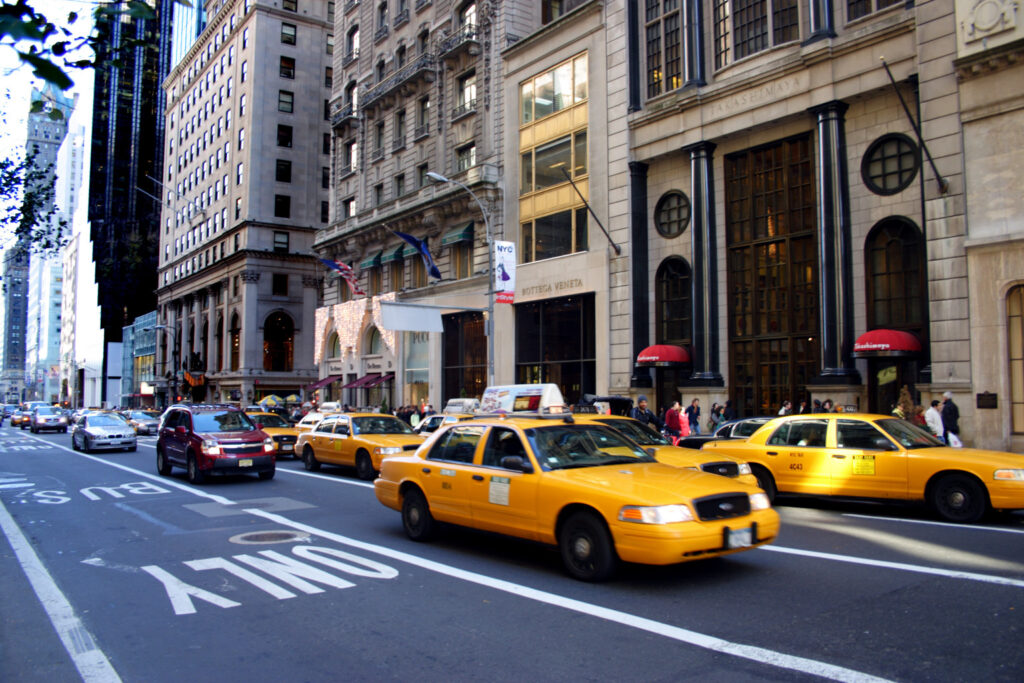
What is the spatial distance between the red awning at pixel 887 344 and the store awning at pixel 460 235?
19.4 meters

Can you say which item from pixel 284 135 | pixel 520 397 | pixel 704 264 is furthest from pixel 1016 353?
pixel 284 135

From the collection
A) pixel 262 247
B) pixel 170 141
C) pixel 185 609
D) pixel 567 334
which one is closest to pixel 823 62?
pixel 567 334

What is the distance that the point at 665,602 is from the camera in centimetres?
627

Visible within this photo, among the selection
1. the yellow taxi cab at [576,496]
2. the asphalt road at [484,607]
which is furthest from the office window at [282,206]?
the yellow taxi cab at [576,496]

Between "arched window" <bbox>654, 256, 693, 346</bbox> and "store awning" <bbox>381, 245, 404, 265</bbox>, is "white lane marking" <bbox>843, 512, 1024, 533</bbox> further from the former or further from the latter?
"store awning" <bbox>381, 245, 404, 265</bbox>

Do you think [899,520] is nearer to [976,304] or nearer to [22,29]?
[976,304]

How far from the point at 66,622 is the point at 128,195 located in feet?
394

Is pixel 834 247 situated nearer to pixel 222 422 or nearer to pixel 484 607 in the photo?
pixel 222 422

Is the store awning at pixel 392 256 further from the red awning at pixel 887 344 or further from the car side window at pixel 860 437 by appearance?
the car side window at pixel 860 437

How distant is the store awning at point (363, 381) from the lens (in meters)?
42.1

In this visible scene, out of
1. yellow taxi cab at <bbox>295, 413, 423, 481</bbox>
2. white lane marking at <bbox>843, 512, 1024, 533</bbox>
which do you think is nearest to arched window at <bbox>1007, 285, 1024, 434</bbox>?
white lane marking at <bbox>843, 512, 1024, 533</bbox>

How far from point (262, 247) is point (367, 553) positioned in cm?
5621

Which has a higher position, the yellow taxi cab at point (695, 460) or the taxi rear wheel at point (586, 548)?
the yellow taxi cab at point (695, 460)

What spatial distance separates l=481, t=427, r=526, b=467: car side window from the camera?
7.97 metres
